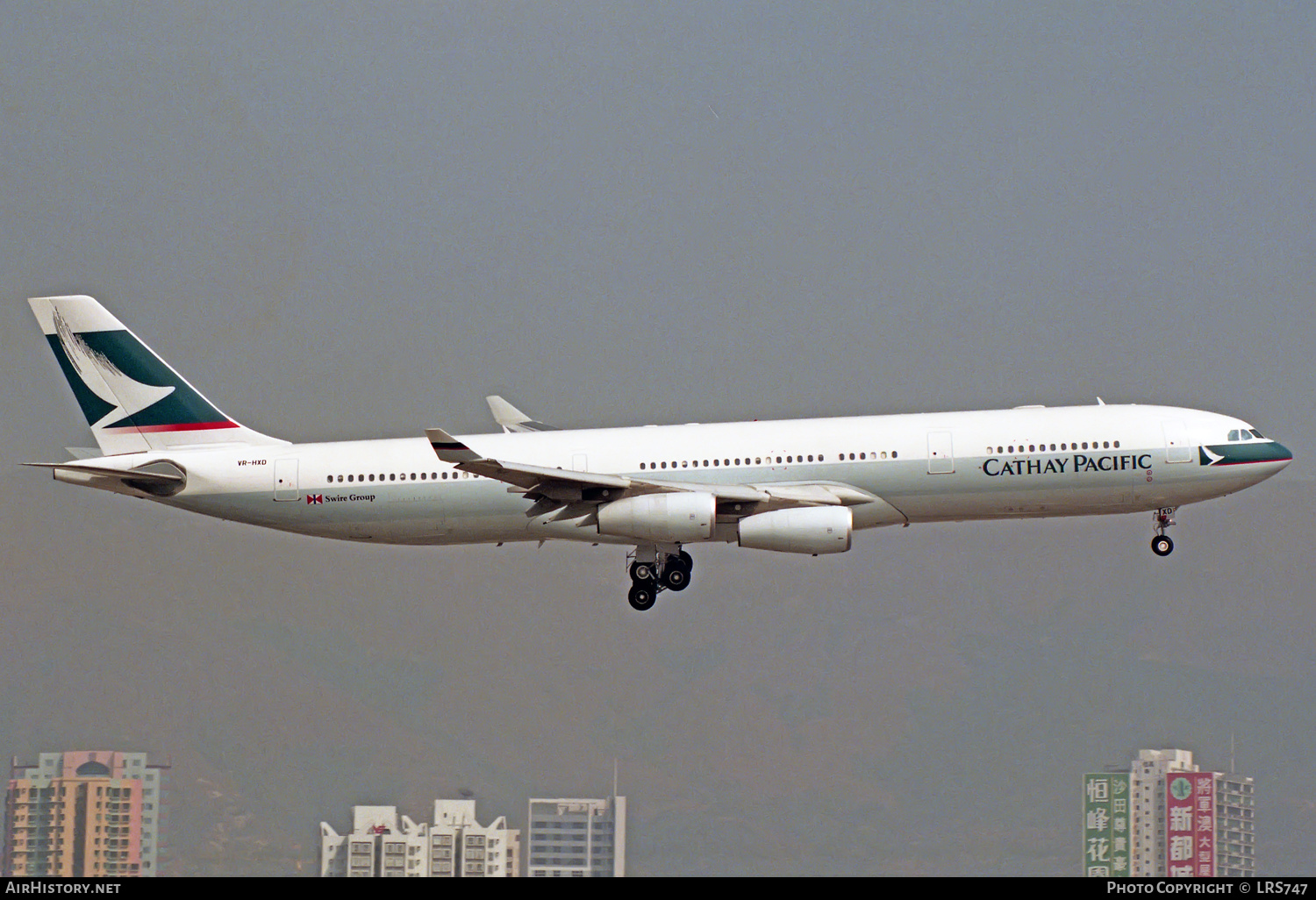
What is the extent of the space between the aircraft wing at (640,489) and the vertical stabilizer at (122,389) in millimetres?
10387

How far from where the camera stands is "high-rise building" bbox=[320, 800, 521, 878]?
5822 inches

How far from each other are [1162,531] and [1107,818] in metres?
134

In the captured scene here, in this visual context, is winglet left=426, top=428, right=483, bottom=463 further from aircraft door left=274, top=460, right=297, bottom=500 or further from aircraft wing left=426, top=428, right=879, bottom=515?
aircraft door left=274, top=460, right=297, bottom=500

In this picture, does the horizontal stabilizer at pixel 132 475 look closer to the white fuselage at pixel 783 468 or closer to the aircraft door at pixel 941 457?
the white fuselage at pixel 783 468

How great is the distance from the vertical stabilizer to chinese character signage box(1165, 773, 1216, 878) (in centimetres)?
13812

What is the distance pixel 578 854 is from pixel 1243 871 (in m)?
79.3

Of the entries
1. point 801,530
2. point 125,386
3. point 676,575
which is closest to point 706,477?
point 801,530

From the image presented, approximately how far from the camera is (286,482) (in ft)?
171

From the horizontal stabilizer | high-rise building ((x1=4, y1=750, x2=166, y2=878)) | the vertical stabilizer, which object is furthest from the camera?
high-rise building ((x1=4, y1=750, x2=166, y2=878))

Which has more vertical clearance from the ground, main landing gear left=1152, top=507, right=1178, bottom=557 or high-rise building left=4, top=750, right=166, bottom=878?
main landing gear left=1152, top=507, right=1178, bottom=557

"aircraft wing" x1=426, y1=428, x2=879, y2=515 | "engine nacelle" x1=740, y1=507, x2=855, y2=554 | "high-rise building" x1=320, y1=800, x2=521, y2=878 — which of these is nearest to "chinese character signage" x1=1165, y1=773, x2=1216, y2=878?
"high-rise building" x1=320, y1=800, x2=521, y2=878

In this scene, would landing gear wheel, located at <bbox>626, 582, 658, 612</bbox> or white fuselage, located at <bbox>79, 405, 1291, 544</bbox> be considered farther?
landing gear wheel, located at <bbox>626, 582, 658, 612</bbox>

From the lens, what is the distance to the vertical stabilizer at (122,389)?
179 ft
